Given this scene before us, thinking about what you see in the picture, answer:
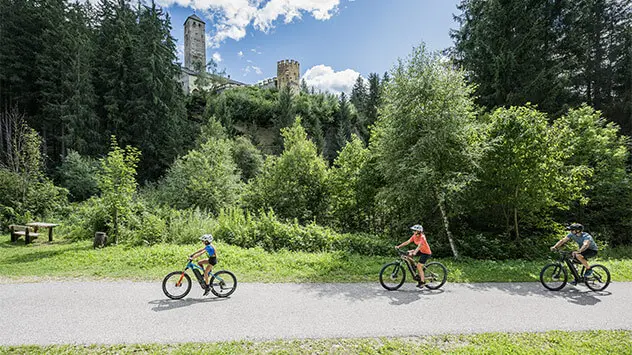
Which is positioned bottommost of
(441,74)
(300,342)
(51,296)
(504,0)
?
(300,342)

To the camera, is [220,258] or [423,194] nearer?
[220,258]

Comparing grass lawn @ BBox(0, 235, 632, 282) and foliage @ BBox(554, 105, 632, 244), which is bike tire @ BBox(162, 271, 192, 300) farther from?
foliage @ BBox(554, 105, 632, 244)

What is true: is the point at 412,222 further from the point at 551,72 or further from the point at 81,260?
the point at 551,72

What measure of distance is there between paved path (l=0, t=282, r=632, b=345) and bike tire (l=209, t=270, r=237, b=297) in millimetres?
179

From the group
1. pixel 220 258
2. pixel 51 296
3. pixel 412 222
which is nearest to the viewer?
pixel 51 296

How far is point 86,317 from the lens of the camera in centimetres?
567

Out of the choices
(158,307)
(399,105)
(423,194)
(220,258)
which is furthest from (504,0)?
(158,307)

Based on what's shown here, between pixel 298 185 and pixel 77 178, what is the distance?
18.9 meters

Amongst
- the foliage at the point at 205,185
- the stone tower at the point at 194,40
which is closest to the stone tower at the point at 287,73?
the stone tower at the point at 194,40

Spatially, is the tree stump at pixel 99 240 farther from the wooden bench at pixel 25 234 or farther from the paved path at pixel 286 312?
the wooden bench at pixel 25 234

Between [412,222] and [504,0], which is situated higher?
[504,0]

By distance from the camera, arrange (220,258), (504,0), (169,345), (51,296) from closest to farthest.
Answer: (169,345)
(51,296)
(220,258)
(504,0)

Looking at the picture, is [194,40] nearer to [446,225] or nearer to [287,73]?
[287,73]

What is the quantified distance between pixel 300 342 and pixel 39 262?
10.1m
